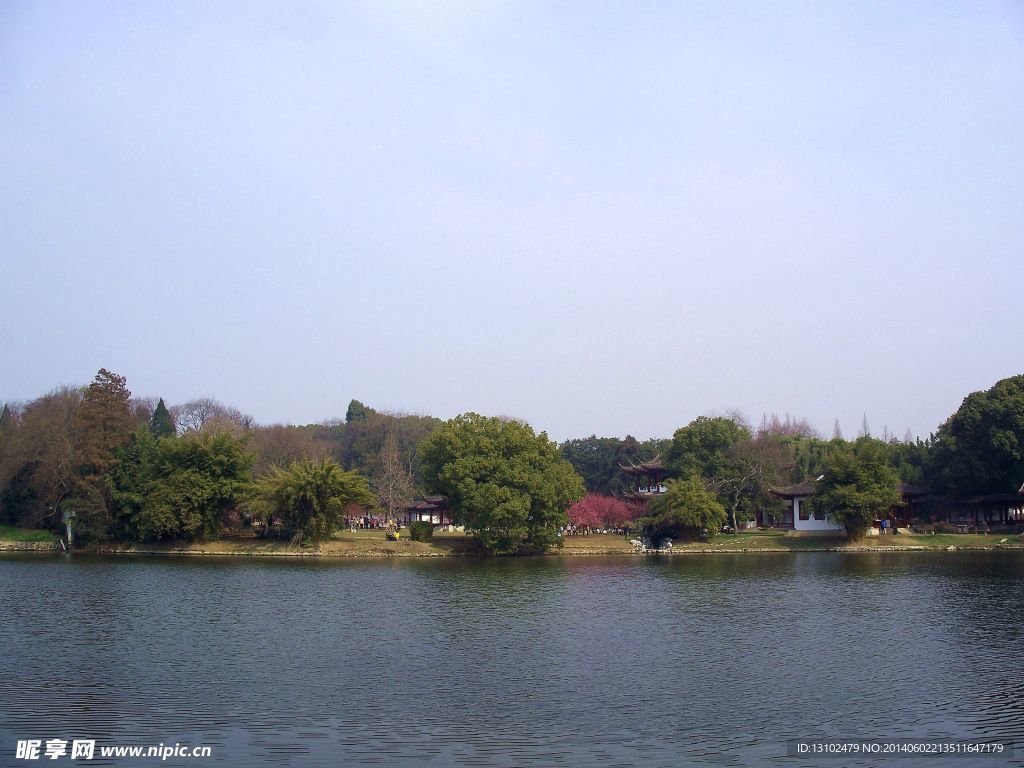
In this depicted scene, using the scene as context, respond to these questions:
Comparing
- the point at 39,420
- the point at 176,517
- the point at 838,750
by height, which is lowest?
the point at 838,750

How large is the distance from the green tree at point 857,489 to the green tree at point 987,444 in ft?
20.7

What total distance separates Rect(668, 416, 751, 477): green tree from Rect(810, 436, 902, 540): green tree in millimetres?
8281

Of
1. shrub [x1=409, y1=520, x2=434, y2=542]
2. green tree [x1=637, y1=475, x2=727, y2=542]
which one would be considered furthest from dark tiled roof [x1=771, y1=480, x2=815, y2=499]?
shrub [x1=409, y1=520, x2=434, y2=542]

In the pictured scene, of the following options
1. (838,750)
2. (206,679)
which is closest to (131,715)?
(206,679)

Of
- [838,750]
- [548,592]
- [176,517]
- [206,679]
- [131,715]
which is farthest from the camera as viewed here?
[176,517]

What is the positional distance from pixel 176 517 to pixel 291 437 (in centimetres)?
3018

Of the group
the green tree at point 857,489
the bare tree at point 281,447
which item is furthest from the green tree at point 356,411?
the green tree at point 857,489

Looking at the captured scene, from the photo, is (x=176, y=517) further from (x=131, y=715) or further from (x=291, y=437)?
(x=131, y=715)

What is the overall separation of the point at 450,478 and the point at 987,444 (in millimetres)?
34561

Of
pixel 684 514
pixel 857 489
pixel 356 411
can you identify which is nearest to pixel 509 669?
pixel 684 514

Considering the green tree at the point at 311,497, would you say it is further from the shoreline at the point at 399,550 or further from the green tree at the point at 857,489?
the green tree at the point at 857,489

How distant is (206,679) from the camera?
15.8 meters

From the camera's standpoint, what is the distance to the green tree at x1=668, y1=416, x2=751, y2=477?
59469 mm

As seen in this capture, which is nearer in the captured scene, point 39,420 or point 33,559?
point 33,559
